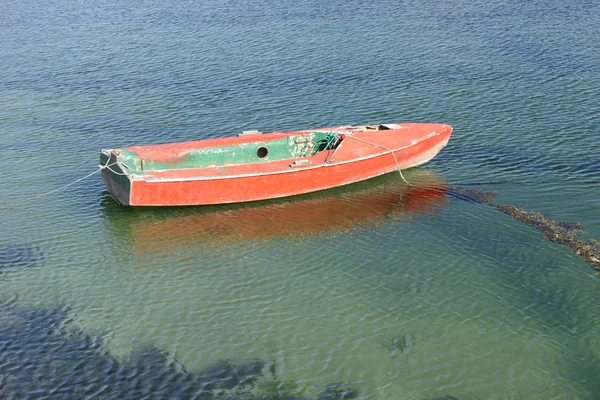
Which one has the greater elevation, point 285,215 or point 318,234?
point 285,215

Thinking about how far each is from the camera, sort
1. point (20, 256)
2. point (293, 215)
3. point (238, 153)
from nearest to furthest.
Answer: point (20, 256), point (293, 215), point (238, 153)

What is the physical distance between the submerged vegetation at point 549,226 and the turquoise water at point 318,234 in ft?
1.01

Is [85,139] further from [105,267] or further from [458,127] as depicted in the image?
[458,127]

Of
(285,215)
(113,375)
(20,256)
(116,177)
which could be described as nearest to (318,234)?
(285,215)

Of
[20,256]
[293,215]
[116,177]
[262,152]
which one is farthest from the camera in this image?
[262,152]

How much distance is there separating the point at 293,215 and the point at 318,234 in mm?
1185

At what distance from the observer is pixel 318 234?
1700 centimetres

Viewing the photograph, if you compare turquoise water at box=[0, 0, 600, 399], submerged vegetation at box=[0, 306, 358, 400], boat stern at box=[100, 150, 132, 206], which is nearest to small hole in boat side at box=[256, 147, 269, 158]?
turquoise water at box=[0, 0, 600, 399]

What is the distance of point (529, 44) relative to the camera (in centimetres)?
2911

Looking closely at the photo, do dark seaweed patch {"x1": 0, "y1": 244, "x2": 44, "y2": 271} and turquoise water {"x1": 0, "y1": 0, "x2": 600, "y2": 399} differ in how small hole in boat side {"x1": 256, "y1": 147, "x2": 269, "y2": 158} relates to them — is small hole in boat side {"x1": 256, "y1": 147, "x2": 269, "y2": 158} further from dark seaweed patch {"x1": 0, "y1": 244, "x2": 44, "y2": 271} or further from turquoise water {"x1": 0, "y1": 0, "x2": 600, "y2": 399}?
dark seaweed patch {"x1": 0, "y1": 244, "x2": 44, "y2": 271}

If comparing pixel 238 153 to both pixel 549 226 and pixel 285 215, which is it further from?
pixel 549 226

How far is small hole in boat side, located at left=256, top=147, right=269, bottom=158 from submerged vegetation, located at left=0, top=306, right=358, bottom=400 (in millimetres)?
7580

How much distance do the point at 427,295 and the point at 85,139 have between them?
43.3ft

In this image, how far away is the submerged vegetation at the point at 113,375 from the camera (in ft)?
38.5
